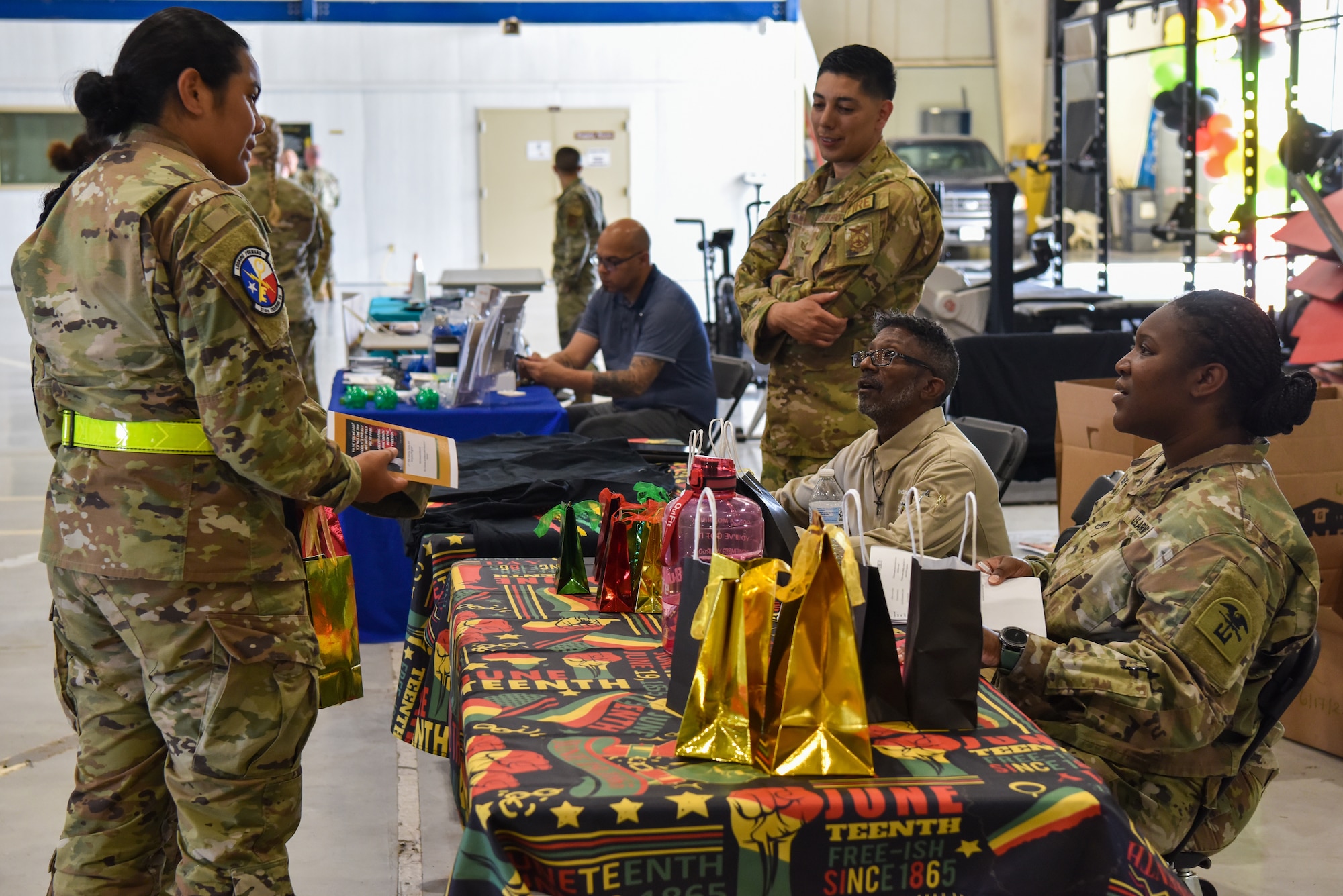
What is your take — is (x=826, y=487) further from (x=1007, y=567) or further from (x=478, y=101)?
(x=478, y=101)

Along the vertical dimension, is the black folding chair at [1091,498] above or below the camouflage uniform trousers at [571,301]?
below

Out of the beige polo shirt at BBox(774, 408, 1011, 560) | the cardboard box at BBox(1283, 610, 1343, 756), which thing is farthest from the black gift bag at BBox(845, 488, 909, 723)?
the cardboard box at BBox(1283, 610, 1343, 756)

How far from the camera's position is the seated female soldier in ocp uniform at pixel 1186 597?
1.59 metres

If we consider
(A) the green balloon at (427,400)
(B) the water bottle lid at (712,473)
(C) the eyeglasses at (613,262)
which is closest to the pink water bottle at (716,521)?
(B) the water bottle lid at (712,473)

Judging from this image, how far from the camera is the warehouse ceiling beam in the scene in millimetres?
12656

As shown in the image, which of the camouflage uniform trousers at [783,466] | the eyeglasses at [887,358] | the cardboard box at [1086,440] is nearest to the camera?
the eyeglasses at [887,358]

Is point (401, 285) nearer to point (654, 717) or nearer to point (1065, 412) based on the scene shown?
point (1065, 412)

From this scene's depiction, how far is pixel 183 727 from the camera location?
166 cm

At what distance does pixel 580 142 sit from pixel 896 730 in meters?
15.4

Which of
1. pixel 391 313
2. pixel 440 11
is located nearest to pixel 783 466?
pixel 391 313

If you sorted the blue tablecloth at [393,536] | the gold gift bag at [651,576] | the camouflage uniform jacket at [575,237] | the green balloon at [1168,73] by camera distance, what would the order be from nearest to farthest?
the gold gift bag at [651,576], the blue tablecloth at [393,536], the camouflage uniform jacket at [575,237], the green balloon at [1168,73]

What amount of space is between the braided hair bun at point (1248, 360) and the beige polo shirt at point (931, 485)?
597 mm

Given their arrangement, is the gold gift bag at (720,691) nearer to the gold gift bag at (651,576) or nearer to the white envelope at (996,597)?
the white envelope at (996,597)

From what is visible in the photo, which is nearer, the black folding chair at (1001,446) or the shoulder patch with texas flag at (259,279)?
the shoulder patch with texas flag at (259,279)
